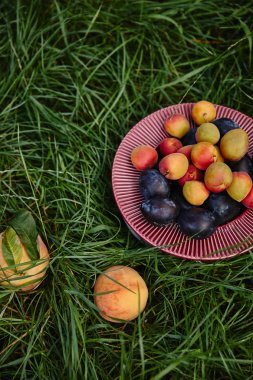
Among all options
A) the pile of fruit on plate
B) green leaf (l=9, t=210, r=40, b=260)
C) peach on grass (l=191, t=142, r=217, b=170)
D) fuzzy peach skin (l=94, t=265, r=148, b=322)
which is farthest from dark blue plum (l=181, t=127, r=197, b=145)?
green leaf (l=9, t=210, r=40, b=260)

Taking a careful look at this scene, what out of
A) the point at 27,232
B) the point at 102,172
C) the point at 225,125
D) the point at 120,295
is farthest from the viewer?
the point at 102,172

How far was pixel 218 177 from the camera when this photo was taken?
5.52 ft

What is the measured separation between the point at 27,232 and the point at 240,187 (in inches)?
32.9

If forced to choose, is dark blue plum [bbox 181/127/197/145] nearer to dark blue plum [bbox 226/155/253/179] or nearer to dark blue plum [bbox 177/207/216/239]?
dark blue plum [bbox 226/155/253/179]

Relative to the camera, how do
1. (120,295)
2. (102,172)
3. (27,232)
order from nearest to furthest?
(120,295)
(27,232)
(102,172)

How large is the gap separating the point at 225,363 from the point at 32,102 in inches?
58.9

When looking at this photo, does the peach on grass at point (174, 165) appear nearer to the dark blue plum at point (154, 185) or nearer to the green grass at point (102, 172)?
the dark blue plum at point (154, 185)

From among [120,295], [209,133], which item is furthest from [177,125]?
[120,295]

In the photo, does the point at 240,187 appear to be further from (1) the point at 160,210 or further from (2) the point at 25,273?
(2) the point at 25,273

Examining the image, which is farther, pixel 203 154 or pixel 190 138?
pixel 190 138

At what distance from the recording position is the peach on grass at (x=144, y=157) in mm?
1873

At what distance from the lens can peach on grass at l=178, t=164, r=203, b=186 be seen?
1.81m

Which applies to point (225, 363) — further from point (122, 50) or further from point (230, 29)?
point (230, 29)

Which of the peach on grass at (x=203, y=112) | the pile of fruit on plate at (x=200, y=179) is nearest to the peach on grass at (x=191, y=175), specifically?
the pile of fruit on plate at (x=200, y=179)
